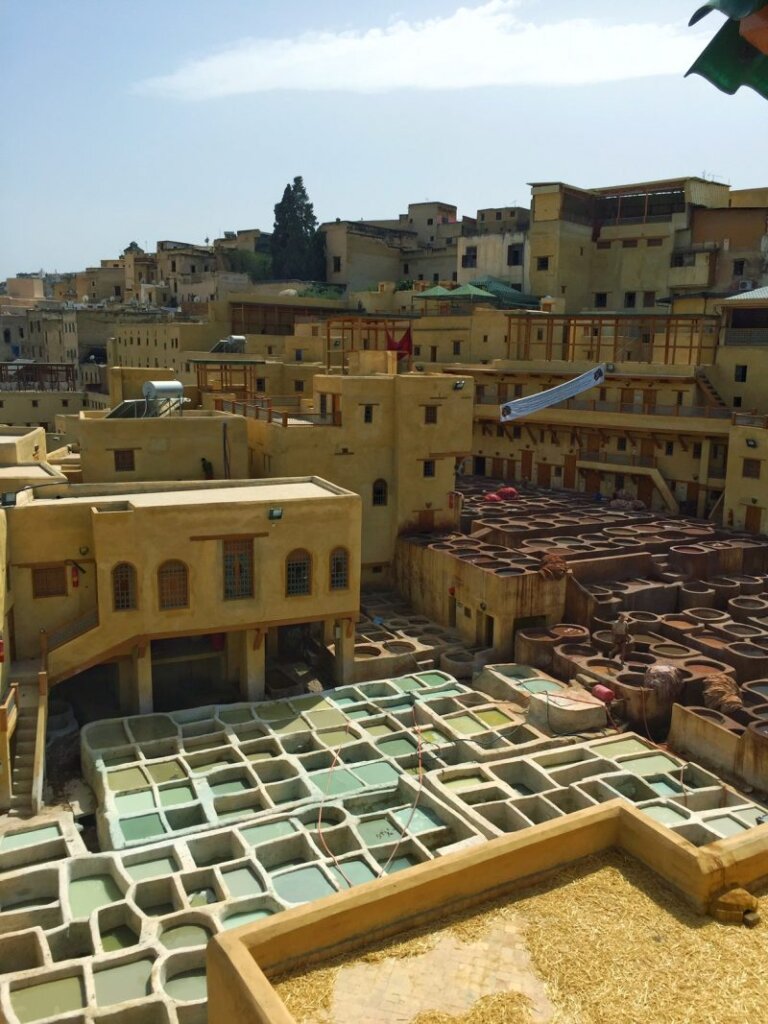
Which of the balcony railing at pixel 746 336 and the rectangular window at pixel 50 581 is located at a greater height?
the balcony railing at pixel 746 336

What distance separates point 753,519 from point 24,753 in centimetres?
3290

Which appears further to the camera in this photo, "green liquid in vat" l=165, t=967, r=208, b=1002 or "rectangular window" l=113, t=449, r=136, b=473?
"rectangular window" l=113, t=449, r=136, b=473

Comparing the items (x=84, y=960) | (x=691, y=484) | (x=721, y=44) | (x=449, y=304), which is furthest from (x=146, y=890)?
(x=449, y=304)

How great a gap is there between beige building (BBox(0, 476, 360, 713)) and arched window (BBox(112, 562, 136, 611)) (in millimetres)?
28

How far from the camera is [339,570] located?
27297 mm

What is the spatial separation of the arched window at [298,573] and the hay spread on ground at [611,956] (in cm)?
1655

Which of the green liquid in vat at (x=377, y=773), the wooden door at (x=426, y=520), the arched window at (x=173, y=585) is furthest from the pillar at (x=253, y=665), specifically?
the wooden door at (x=426, y=520)

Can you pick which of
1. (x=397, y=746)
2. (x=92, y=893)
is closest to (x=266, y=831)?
(x=92, y=893)

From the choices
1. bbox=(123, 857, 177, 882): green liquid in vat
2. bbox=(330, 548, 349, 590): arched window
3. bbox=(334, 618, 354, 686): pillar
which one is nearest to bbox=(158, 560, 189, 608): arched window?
bbox=(330, 548, 349, 590): arched window

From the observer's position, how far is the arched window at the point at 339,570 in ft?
89.1

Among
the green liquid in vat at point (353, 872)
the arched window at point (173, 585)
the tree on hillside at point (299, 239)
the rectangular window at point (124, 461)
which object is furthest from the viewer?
the tree on hillside at point (299, 239)

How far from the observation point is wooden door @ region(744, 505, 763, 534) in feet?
134

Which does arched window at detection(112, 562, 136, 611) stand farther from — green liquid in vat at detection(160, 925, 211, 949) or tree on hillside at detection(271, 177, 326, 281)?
tree on hillside at detection(271, 177, 326, 281)

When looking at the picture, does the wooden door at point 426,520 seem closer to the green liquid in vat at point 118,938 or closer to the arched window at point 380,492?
the arched window at point 380,492
